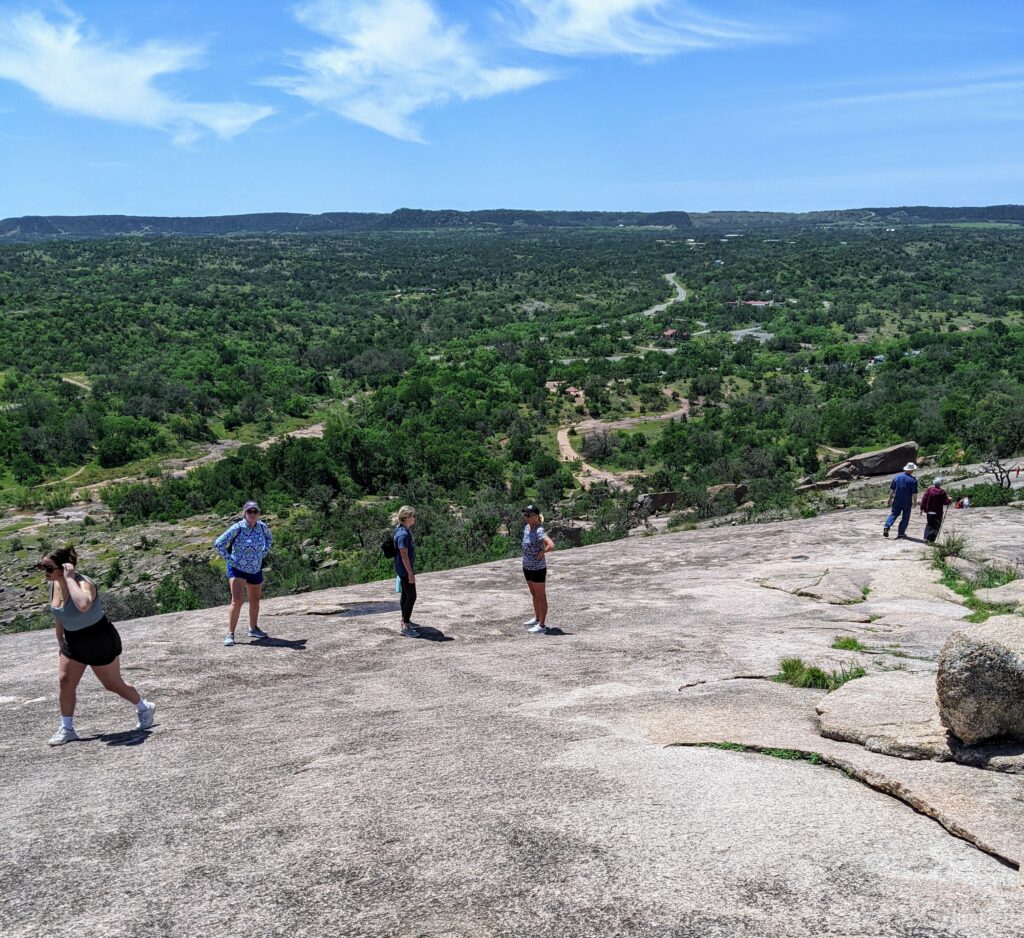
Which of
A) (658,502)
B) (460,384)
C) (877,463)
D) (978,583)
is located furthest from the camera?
(460,384)

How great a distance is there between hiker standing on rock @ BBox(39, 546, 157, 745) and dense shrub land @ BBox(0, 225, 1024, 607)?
1174cm

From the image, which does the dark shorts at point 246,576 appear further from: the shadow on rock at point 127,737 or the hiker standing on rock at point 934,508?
the hiker standing on rock at point 934,508

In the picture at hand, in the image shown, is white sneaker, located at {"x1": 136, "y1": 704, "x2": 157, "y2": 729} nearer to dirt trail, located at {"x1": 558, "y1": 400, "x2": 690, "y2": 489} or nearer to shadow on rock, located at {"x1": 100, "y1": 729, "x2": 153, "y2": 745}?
shadow on rock, located at {"x1": 100, "y1": 729, "x2": 153, "y2": 745}

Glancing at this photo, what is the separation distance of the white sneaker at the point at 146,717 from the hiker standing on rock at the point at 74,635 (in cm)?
21

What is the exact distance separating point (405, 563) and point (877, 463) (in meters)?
23.0

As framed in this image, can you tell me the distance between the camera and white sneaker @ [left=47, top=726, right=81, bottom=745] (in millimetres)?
6723

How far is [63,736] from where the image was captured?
22.1ft

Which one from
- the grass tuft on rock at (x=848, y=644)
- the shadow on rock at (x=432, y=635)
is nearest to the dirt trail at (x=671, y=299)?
the shadow on rock at (x=432, y=635)

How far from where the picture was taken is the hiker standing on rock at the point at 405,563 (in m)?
9.96

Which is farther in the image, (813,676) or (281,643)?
(281,643)

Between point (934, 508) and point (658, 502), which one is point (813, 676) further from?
point (658, 502)

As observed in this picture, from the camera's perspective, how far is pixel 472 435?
48.9 m

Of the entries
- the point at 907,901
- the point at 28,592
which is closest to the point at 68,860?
the point at 907,901

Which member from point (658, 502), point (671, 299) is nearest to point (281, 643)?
point (658, 502)
